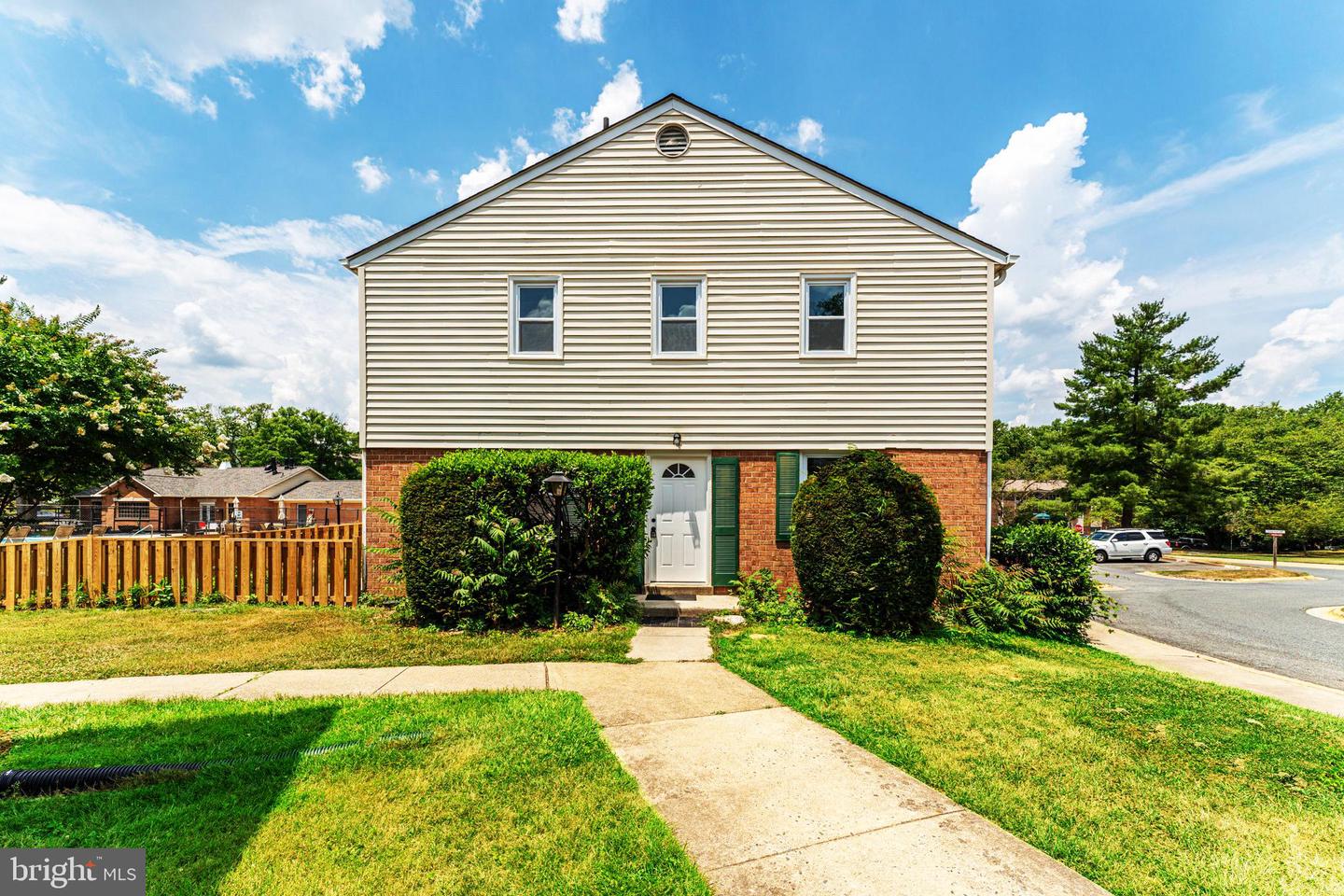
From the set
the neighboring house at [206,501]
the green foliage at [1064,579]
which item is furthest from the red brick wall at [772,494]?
the neighboring house at [206,501]

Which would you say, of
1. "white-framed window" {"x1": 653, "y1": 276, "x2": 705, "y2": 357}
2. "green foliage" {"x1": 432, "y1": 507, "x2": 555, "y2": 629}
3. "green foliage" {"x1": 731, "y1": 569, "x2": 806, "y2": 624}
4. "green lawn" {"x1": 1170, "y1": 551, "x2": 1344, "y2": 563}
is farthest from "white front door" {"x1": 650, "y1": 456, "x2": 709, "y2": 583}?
"green lawn" {"x1": 1170, "y1": 551, "x2": 1344, "y2": 563}

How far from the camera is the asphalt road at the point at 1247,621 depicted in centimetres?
742

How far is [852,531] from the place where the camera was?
6.52 m

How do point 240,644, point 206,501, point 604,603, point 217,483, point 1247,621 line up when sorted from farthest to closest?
1. point 217,483
2. point 206,501
3. point 1247,621
4. point 604,603
5. point 240,644

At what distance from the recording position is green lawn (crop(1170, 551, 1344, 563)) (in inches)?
945

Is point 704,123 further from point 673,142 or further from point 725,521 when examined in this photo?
point 725,521

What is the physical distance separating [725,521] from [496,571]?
350 cm

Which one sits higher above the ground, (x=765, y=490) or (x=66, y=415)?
(x=66, y=415)

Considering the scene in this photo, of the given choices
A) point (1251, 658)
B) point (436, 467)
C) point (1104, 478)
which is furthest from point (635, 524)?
point (1104, 478)

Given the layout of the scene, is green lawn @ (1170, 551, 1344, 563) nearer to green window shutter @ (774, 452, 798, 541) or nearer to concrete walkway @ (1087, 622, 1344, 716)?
concrete walkway @ (1087, 622, 1344, 716)

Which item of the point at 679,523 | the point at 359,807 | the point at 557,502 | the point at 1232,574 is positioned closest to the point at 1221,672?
the point at 679,523

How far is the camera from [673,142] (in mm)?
8500

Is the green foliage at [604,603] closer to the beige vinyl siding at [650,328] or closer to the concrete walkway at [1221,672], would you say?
the beige vinyl siding at [650,328]

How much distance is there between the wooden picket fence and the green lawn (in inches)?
1284
